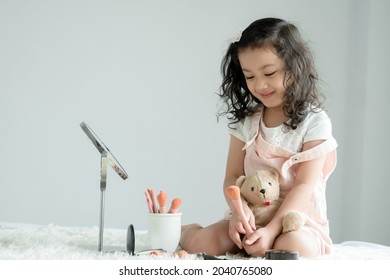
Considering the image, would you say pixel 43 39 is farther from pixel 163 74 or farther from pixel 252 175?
pixel 252 175

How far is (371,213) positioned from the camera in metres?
2.54

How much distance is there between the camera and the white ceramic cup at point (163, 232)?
1.29 metres

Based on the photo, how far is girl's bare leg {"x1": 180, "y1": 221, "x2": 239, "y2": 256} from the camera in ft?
4.46

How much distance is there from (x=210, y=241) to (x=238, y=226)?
10 centimetres

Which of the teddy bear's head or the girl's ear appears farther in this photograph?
the girl's ear

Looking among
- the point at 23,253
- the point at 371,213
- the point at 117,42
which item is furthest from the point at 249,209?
the point at 117,42

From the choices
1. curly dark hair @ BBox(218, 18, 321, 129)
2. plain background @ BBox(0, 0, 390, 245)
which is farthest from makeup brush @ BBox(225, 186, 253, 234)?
plain background @ BBox(0, 0, 390, 245)

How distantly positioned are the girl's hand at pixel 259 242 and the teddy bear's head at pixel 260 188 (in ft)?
0.32

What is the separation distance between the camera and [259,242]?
127 cm

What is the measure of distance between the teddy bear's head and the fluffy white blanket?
18 cm

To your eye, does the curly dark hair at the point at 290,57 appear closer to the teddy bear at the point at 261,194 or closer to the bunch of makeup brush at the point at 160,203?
the teddy bear at the point at 261,194

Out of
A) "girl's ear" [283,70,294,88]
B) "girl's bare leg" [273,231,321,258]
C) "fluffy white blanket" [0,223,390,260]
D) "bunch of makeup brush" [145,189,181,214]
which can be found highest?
"girl's ear" [283,70,294,88]

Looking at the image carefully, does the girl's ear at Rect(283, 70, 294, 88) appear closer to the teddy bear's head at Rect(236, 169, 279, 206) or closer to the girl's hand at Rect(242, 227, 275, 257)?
the teddy bear's head at Rect(236, 169, 279, 206)

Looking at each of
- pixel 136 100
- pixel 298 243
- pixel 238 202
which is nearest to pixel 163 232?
pixel 238 202
